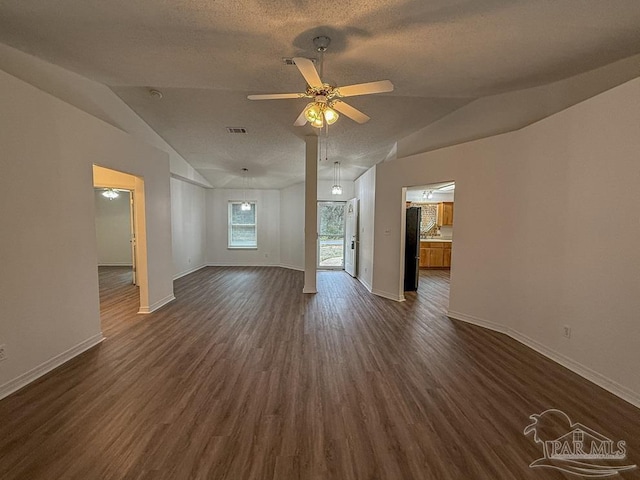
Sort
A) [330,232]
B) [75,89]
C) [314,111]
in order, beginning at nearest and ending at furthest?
1. [314,111]
2. [75,89]
3. [330,232]

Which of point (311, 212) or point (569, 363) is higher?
point (311, 212)

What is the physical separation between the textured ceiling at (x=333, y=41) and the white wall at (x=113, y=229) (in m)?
6.07

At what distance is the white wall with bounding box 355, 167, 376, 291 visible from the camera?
6.16 meters

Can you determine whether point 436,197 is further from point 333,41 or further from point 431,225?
point 333,41

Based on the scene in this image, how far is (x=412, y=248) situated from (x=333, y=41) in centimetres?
449

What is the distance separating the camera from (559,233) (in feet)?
10.2

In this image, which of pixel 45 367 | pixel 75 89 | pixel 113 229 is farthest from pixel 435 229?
pixel 113 229

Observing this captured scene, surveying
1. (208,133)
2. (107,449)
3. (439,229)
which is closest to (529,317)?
(107,449)

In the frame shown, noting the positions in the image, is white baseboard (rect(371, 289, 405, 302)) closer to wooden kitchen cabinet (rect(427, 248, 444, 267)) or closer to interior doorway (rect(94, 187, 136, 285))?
wooden kitchen cabinet (rect(427, 248, 444, 267))

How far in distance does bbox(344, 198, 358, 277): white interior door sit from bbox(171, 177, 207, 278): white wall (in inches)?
178

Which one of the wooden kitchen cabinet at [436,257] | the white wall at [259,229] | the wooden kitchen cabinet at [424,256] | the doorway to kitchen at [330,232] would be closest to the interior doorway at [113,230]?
the white wall at [259,229]

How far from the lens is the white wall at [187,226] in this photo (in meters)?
7.44

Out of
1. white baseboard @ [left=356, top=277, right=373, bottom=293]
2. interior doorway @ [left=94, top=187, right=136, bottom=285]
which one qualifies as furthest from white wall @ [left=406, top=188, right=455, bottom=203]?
interior doorway @ [left=94, top=187, right=136, bottom=285]

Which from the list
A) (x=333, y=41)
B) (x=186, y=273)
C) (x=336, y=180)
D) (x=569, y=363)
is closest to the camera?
(x=333, y=41)
